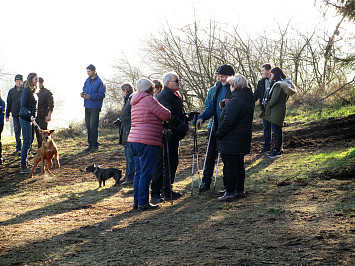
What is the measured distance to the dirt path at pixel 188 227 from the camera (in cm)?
434

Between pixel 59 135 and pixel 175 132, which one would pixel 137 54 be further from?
pixel 175 132

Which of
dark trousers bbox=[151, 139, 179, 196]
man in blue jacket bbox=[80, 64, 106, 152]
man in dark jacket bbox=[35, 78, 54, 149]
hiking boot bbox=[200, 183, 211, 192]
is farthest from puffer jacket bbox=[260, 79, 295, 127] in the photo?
man in dark jacket bbox=[35, 78, 54, 149]

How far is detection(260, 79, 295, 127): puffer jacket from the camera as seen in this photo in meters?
10.5

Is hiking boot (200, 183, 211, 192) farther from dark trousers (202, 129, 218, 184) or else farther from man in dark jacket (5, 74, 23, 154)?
man in dark jacket (5, 74, 23, 154)

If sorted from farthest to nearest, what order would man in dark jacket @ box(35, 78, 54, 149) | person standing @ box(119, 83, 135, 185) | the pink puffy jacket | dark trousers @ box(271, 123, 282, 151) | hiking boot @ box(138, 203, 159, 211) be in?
1. man in dark jacket @ box(35, 78, 54, 149)
2. dark trousers @ box(271, 123, 282, 151)
3. person standing @ box(119, 83, 135, 185)
4. hiking boot @ box(138, 203, 159, 211)
5. the pink puffy jacket

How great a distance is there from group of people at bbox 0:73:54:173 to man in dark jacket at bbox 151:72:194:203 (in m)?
4.75

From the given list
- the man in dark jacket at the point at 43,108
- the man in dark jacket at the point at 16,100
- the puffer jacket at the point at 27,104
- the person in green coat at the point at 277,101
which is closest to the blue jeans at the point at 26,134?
the puffer jacket at the point at 27,104

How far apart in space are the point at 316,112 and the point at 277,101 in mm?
8073

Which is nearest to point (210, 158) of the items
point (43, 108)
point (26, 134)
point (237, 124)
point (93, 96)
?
point (237, 124)

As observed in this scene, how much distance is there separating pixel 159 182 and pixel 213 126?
1.38m

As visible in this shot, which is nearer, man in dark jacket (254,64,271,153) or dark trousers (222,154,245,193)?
dark trousers (222,154,245,193)

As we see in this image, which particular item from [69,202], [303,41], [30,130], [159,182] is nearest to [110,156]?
[30,130]

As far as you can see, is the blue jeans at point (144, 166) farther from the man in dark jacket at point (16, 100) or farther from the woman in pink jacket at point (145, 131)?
the man in dark jacket at point (16, 100)

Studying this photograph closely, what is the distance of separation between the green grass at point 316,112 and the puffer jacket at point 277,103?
6301mm
